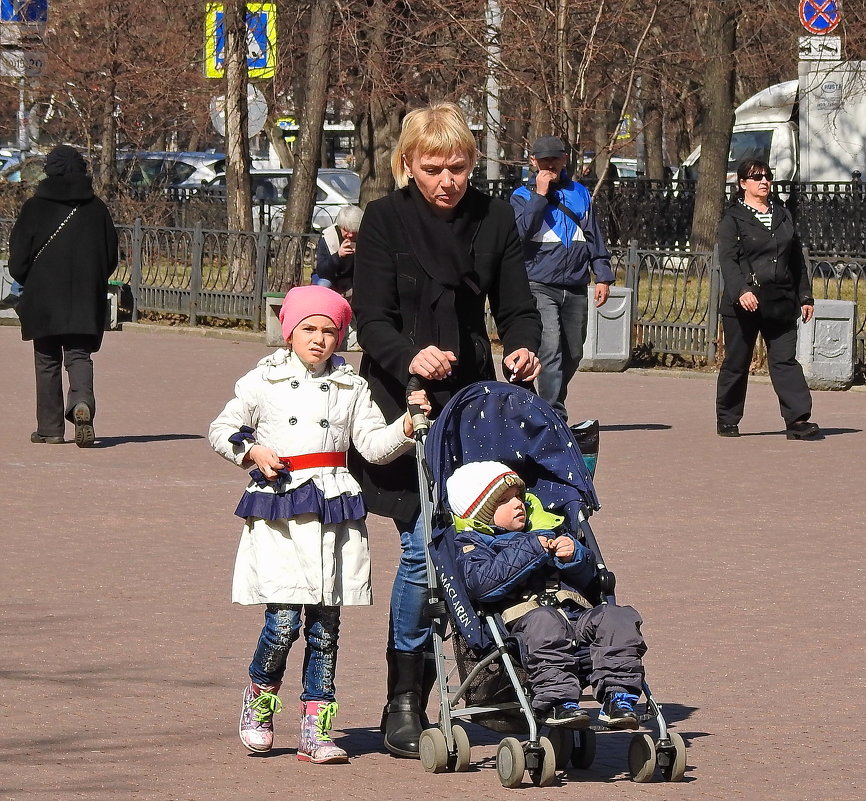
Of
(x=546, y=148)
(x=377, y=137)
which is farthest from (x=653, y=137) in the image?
(x=546, y=148)

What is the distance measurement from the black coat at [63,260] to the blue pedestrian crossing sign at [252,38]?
1160 cm

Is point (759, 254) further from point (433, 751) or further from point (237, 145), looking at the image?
point (237, 145)

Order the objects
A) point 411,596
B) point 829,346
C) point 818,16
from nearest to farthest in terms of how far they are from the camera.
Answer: point 411,596, point 829,346, point 818,16

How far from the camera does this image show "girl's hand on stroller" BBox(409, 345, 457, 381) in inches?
208

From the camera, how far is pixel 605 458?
12.2 m

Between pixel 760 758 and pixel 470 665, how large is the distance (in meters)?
0.86

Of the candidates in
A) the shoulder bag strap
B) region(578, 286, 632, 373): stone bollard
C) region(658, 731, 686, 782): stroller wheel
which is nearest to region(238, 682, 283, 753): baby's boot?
region(658, 731, 686, 782): stroller wheel

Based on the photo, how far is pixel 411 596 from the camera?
18.4ft

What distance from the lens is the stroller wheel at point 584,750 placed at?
5289 mm

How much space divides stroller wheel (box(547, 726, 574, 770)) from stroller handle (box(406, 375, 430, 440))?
0.88m

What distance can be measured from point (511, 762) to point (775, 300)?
8211 millimetres

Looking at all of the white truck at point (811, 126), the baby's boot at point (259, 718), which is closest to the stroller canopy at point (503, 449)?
the baby's boot at point (259, 718)

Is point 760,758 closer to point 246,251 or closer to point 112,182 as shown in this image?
point 246,251

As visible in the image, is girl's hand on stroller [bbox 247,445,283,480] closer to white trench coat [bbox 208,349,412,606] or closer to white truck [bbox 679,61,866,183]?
white trench coat [bbox 208,349,412,606]
